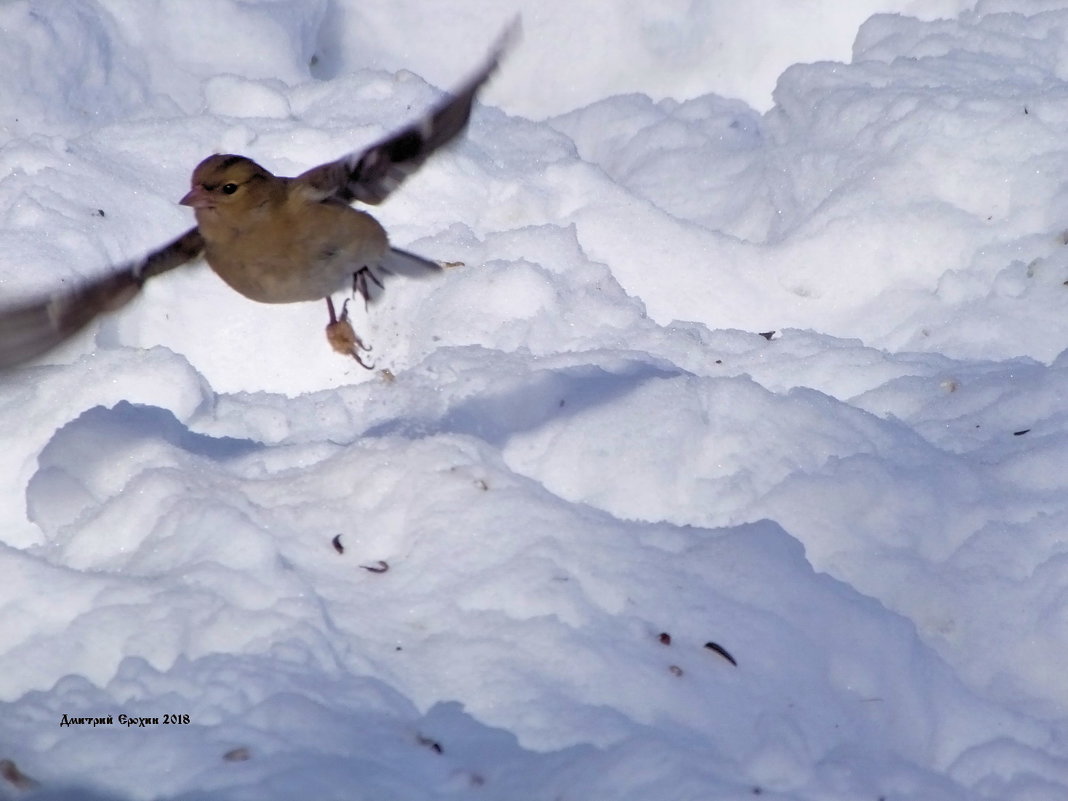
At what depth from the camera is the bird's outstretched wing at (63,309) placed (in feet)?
8.54

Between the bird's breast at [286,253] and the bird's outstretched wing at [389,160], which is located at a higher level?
the bird's outstretched wing at [389,160]

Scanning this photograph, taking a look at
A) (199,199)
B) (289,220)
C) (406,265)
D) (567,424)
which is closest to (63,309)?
(199,199)

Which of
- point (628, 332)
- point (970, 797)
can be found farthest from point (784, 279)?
point (970, 797)

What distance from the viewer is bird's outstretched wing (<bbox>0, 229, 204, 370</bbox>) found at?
2.60m

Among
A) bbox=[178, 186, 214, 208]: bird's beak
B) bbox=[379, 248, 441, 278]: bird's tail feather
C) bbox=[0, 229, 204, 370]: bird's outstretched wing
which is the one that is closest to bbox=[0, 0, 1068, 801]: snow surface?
bbox=[379, 248, 441, 278]: bird's tail feather

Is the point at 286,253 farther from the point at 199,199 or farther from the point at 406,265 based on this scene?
the point at 406,265

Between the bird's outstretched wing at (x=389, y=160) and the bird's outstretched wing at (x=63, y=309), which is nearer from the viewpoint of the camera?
the bird's outstretched wing at (x=63, y=309)

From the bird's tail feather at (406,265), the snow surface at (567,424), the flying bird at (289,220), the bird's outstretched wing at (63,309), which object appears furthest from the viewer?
the bird's tail feather at (406,265)

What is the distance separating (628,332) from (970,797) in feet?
6.07

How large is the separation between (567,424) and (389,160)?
80 centimetres

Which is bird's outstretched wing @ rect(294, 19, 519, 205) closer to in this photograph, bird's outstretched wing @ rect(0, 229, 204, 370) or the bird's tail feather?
the bird's tail feather

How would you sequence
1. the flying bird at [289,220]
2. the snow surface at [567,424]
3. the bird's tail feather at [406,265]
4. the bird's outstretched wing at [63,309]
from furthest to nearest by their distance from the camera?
the bird's tail feather at [406,265] → the flying bird at [289,220] → the bird's outstretched wing at [63,309] → the snow surface at [567,424]

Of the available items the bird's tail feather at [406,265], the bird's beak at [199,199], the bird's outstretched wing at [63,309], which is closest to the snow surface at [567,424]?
the bird's tail feather at [406,265]

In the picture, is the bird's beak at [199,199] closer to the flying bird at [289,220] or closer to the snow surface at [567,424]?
the flying bird at [289,220]
